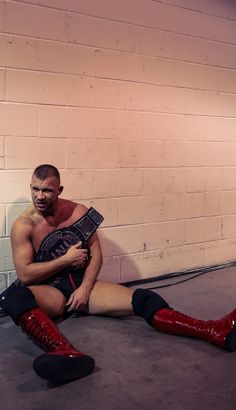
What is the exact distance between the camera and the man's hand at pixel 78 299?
2.76 metres

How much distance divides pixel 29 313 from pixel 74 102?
1644 mm

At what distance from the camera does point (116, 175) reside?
11.9 feet

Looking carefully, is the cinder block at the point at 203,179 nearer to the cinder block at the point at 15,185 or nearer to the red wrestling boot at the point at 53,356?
the cinder block at the point at 15,185

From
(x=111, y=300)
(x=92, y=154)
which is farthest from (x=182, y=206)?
(x=111, y=300)

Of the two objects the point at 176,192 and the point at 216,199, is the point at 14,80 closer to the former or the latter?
the point at 176,192

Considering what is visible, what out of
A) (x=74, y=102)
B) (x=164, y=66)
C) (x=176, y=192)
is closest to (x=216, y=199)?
(x=176, y=192)

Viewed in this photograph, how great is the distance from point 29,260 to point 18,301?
0.29 m

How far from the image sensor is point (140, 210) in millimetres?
3787

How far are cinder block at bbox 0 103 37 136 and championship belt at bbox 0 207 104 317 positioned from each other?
0.77m

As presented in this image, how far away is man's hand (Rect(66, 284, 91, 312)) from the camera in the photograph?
2764 mm

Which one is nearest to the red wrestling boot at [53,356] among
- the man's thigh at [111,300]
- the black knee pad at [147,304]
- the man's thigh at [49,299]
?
the man's thigh at [49,299]

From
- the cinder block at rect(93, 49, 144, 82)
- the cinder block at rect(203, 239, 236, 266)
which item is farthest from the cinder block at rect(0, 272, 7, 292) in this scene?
the cinder block at rect(203, 239, 236, 266)

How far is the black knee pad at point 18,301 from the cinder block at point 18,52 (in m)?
1.53

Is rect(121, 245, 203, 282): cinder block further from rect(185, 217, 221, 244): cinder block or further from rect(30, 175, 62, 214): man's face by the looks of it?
rect(30, 175, 62, 214): man's face
